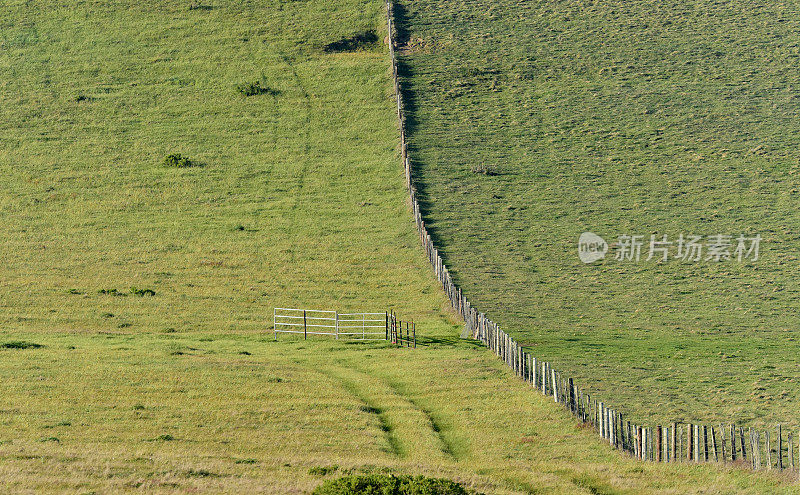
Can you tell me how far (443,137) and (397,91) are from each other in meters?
7.80

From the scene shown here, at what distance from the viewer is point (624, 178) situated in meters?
60.5

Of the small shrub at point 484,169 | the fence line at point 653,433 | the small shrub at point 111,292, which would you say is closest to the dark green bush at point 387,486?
the fence line at point 653,433

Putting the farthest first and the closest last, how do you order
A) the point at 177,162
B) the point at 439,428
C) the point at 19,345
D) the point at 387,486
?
the point at 177,162 → the point at 19,345 → the point at 439,428 → the point at 387,486

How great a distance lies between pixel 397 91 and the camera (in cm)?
7194

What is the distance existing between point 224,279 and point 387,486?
30319 mm

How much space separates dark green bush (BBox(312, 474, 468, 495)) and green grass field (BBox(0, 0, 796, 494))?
143cm

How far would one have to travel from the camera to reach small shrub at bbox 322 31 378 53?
80.5 meters

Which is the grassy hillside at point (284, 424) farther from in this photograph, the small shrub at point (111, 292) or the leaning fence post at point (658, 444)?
the small shrub at point (111, 292)

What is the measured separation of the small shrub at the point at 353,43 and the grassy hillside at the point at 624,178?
3895mm

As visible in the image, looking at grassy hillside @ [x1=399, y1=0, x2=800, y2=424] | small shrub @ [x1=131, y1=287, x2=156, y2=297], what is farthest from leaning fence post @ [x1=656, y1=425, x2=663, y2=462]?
small shrub @ [x1=131, y1=287, x2=156, y2=297]

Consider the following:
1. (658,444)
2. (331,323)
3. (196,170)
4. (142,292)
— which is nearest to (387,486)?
(658,444)

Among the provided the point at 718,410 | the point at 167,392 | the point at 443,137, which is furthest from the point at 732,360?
the point at 443,137

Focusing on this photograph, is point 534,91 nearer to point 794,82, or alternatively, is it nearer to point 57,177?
point 794,82

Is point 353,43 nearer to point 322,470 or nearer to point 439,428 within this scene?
point 439,428
